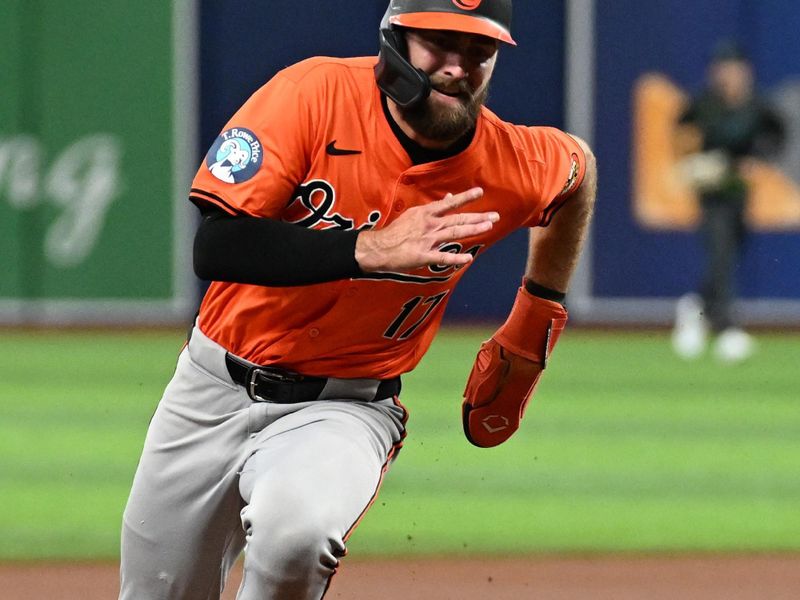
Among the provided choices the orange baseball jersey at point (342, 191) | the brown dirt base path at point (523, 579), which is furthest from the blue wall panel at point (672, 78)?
the orange baseball jersey at point (342, 191)

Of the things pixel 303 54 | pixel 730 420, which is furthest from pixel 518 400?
pixel 303 54

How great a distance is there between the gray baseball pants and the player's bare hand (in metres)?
0.58

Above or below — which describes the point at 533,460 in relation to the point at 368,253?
below

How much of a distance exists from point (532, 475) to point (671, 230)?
25.9ft

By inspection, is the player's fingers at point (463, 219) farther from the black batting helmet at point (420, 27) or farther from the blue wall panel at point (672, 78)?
the blue wall panel at point (672, 78)

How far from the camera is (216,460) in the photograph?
437 cm

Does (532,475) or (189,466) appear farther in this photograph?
(532,475)

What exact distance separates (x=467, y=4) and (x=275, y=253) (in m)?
0.87

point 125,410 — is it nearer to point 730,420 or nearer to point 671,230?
point 730,420

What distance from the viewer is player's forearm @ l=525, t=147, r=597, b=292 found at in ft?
15.4

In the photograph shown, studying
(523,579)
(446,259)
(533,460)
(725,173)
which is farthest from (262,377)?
(725,173)

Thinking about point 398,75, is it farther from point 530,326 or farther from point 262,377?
point 530,326

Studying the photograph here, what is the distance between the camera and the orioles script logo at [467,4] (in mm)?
4137

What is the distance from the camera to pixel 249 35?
15.4 m
